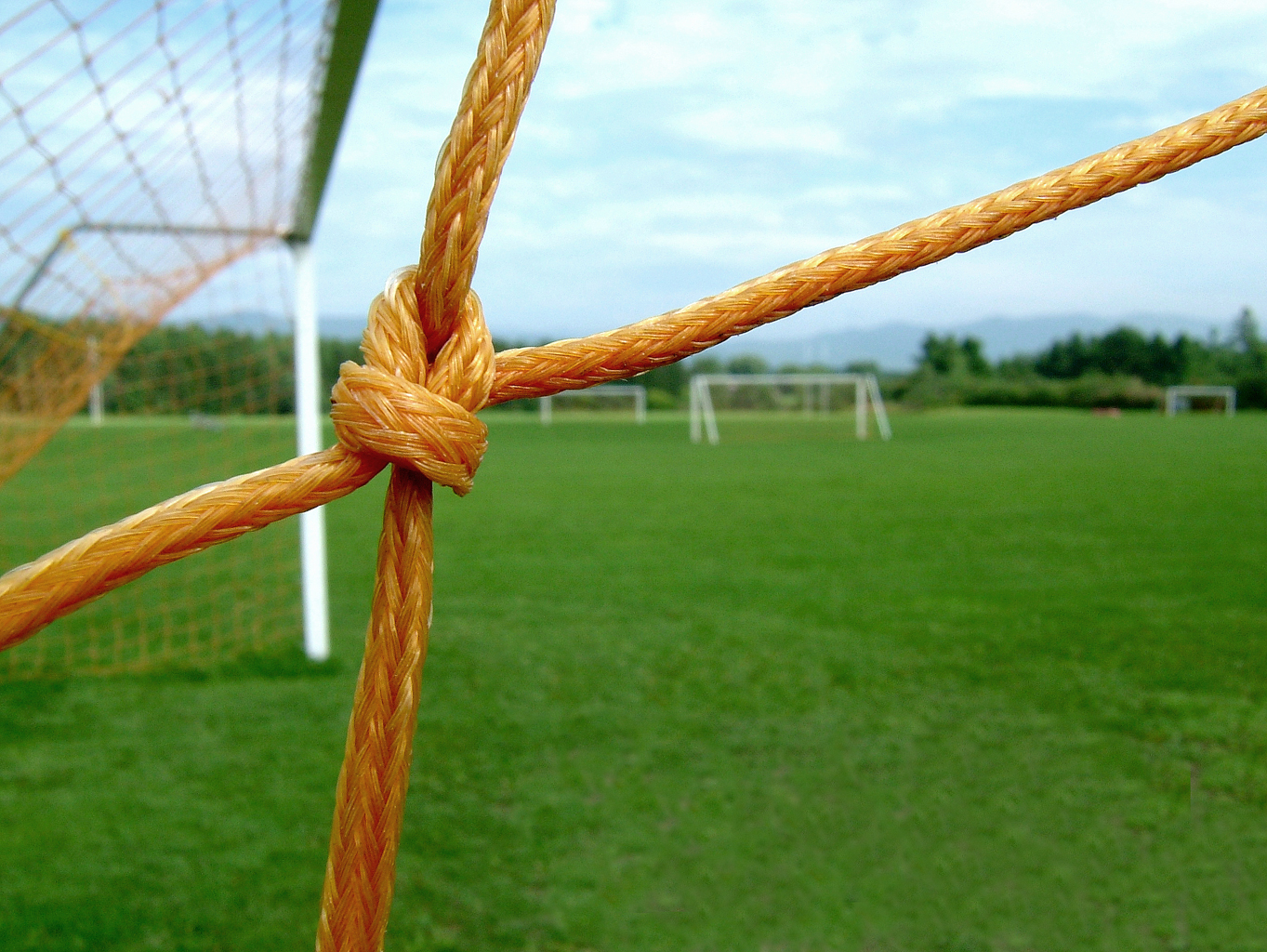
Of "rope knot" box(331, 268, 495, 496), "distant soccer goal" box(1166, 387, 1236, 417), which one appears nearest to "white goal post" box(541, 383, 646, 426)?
"distant soccer goal" box(1166, 387, 1236, 417)

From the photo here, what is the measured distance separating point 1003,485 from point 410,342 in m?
9.56

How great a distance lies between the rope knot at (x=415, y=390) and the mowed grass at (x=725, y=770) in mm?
1560

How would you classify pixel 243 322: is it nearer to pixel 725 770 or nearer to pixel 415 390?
pixel 725 770

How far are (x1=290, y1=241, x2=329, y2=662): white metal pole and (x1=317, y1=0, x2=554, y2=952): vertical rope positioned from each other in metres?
2.93

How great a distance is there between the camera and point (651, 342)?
65 centimetres

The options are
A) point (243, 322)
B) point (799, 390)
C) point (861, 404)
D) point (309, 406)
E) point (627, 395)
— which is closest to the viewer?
point (309, 406)

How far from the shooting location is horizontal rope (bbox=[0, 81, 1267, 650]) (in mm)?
542

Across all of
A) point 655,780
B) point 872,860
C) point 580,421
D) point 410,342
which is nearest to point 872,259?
point 410,342

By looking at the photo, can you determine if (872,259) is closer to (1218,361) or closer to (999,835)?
(999,835)

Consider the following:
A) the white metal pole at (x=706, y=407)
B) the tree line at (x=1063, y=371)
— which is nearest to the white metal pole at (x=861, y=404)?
the white metal pole at (x=706, y=407)

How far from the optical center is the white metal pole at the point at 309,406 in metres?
→ 3.45

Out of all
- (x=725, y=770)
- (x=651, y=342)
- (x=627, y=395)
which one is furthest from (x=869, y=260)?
(x=627, y=395)

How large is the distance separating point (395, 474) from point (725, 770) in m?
2.17

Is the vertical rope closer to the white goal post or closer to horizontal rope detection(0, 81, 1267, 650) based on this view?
horizontal rope detection(0, 81, 1267, 650)
